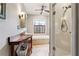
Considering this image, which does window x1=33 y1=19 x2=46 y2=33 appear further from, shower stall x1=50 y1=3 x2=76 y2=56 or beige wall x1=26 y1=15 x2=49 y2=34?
shower stall x1=50 y1=3 x2=76 y2=56

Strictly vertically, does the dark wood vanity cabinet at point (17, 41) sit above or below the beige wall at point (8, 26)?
below

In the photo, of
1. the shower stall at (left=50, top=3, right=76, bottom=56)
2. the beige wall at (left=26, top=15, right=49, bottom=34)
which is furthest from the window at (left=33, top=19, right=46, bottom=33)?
the shower stall at (left=50, top=3, right=76, bottom=56)

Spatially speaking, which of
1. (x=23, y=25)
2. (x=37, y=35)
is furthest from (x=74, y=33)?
(x=23, y=25)

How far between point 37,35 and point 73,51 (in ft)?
1.47

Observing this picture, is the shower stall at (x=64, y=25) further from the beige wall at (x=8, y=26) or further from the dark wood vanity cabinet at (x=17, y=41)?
the beige wall at (x=8, y=26)

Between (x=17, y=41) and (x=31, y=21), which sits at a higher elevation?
(x=31, y=21)

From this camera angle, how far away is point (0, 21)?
1188mm

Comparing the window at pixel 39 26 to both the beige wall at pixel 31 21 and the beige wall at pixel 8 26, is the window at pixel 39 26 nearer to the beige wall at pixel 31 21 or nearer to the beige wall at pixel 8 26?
the beige wall at pixel 31 21

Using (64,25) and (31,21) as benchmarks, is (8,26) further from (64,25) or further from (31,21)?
(64,25)

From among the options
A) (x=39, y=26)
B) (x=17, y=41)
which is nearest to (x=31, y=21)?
(x=39, y=26)

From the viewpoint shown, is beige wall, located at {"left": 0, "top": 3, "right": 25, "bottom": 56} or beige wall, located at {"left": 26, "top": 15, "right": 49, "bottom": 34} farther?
beige wall, located at {"left": 26, "top": 15, "right": 49, "bottom": 34}

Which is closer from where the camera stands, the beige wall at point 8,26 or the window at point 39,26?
the beige wall at point 8,26

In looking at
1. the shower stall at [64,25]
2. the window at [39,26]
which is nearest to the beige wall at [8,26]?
the window at [39,26]

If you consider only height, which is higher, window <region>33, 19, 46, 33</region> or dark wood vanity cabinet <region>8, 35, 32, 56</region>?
window <region>33, 19, 46, 33</region>
